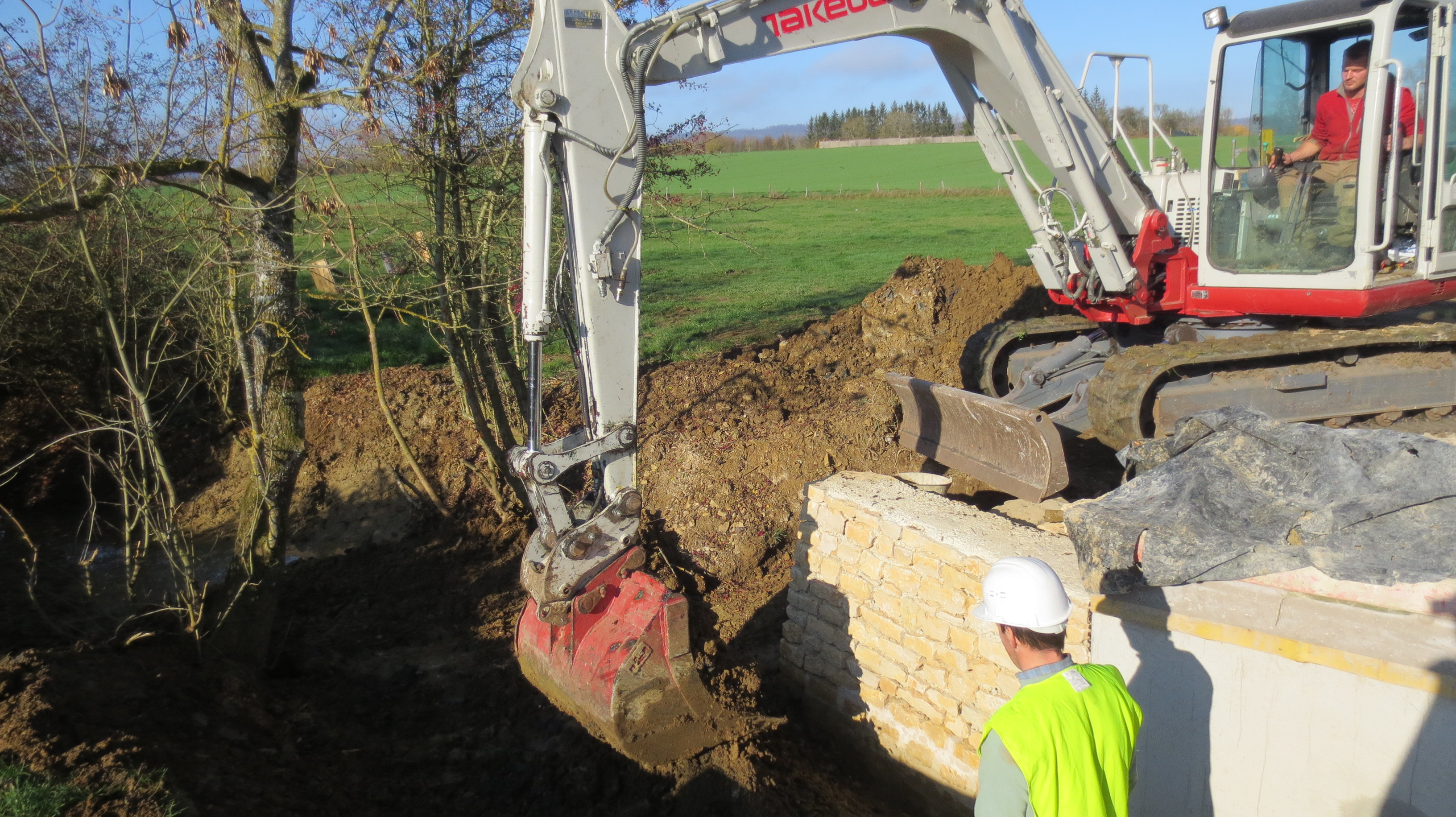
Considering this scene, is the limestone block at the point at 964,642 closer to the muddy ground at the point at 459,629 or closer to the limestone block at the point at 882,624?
the limestone block at the point at 882,624

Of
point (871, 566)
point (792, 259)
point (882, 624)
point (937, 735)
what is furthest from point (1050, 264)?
point (792, 259)

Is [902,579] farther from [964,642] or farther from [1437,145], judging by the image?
[1437,145]

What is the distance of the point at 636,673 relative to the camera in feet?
14.1

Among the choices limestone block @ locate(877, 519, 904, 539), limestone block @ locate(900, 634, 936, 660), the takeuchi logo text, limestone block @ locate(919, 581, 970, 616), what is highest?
the takeuchi logo text

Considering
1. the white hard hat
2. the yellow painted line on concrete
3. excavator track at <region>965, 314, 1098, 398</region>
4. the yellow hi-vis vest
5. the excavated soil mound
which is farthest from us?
excavator track at <region>965, 314, 1098, 398</region>

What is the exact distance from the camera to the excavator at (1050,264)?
429cm

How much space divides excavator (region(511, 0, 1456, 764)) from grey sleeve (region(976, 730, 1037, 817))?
2.12 metres

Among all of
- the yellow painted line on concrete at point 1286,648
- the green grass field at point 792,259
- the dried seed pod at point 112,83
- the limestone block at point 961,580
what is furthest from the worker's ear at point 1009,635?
the green grass field at point 792,259

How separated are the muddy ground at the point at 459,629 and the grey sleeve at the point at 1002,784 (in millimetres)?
1983

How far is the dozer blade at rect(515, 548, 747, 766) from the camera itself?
430 centimetres

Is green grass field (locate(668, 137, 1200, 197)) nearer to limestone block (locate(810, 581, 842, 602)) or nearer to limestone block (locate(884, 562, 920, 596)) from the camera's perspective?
limestone block (locate(810, 581, 842, 602))

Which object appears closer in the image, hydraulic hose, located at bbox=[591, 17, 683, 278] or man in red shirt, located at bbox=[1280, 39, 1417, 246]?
hydraulic hose, located at bbox=[591, 17, 683, 278]

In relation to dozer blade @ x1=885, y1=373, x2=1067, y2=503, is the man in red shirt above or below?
above

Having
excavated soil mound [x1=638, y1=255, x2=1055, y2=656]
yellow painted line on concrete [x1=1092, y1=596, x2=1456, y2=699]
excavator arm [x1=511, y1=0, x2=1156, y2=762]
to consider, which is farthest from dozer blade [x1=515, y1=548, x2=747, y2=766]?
yellow painted line on concrete [x1=1092, y1=596, x2=1456, y2=699]
